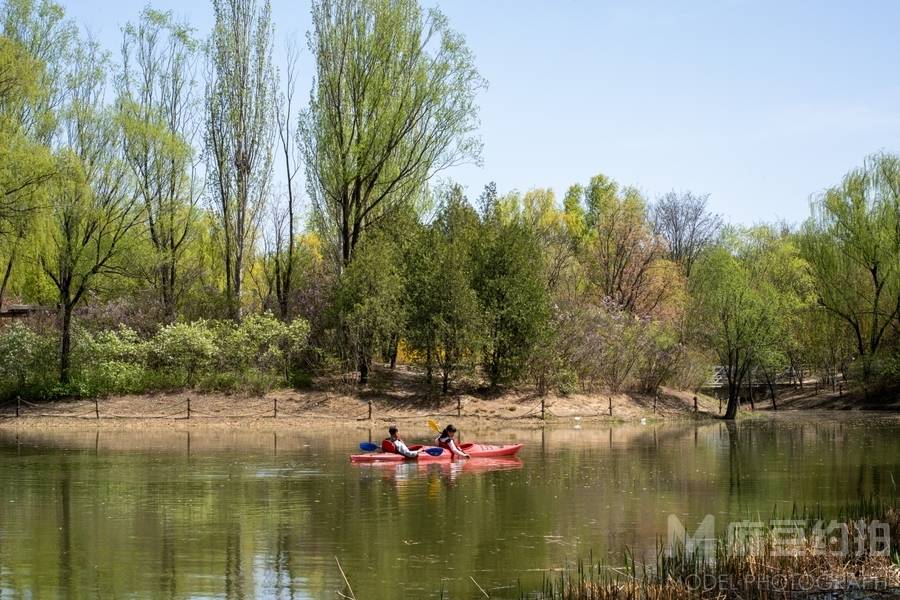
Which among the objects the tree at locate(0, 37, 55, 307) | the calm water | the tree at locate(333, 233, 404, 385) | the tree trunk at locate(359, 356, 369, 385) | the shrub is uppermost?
the tree at locate(0, 37, 55, 307)

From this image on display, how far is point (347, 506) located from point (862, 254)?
41.7 m

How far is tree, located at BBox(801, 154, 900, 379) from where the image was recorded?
53125 millimetres

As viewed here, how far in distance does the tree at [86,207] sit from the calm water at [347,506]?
29.4ft

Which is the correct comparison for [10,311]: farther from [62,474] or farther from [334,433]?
[62,474]

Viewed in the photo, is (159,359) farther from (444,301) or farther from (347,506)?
(347,506)

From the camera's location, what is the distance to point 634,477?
77.1 ft

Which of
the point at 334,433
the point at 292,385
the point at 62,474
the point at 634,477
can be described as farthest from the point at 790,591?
the point at 292,385

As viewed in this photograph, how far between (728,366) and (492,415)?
12.4m

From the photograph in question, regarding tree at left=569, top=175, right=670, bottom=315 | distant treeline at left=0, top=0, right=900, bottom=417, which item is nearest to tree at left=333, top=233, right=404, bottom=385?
distant treeline at left=0, top=0, right=900, bottom=417

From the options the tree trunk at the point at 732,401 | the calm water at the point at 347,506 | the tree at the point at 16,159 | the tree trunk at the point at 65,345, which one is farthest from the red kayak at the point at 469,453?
the tree trunk at the point at 732,401

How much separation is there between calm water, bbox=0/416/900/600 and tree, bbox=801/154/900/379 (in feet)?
71.7

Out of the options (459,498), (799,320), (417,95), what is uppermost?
(417,95)

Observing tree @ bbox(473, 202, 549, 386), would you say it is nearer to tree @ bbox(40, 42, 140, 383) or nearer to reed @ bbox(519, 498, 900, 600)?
tree @ bbox(40, 42, 140, 383)

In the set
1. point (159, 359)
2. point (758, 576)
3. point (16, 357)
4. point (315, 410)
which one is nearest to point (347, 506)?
point (758, 576)
